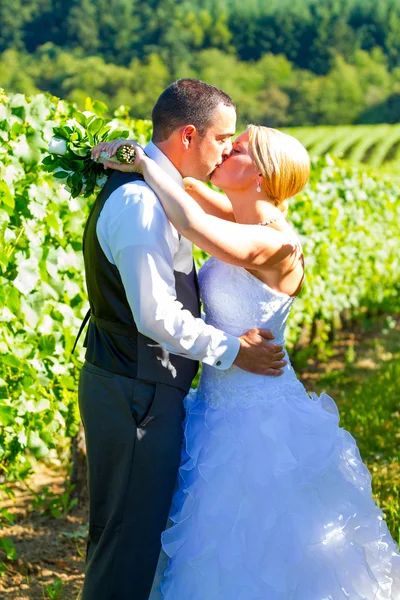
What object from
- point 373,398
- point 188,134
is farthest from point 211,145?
point 373,398

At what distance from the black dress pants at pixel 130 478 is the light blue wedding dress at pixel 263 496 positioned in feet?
0.29

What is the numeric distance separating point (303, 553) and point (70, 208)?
232 cm

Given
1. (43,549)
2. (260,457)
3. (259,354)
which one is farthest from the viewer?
(43,549)

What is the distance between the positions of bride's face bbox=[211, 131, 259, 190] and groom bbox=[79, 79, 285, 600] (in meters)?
0.11

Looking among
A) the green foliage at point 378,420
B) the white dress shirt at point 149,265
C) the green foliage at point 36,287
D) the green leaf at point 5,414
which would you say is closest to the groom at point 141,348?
the white dress shirt at point 149,265

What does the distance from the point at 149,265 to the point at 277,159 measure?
0.74 meters

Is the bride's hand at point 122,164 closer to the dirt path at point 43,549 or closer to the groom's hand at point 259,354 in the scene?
the groom's hand at point 259,354

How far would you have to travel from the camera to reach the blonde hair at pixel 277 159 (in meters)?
2.94

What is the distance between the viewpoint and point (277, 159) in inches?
116

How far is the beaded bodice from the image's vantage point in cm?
296

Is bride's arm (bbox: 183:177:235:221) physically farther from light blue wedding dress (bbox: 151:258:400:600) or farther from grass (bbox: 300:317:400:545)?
grass (bbox: 300:317:400:545)

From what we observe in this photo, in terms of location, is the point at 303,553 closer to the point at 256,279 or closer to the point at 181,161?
the point at 256,279

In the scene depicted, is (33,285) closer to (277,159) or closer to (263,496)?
(277,159)

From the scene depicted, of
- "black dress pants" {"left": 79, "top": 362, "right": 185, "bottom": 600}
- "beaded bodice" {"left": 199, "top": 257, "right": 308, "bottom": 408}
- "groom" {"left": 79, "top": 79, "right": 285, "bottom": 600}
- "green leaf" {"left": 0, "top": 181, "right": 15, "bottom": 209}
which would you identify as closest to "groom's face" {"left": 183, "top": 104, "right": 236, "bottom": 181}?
"groom" {"left": 79, "top": 79, "right": 285, "bottom": 600}
